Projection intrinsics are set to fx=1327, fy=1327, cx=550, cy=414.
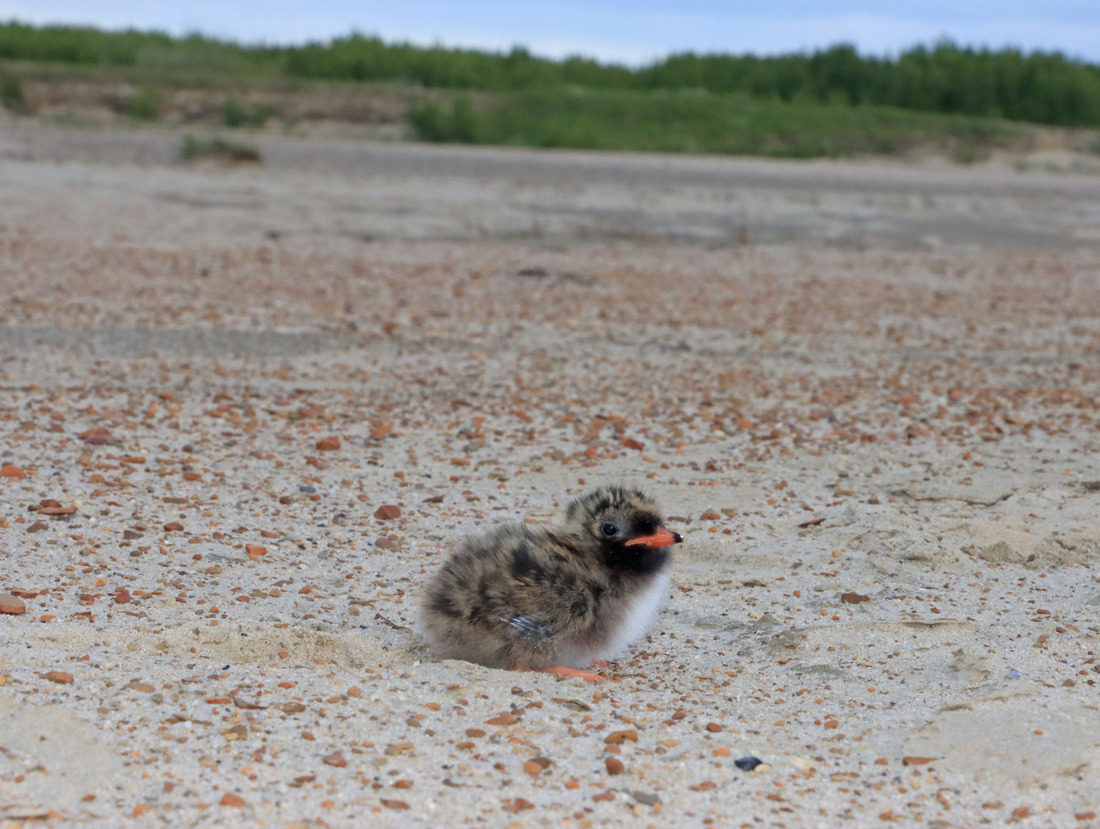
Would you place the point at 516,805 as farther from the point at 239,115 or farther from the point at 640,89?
the point at 640,89

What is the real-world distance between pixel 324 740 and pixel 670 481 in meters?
3.36

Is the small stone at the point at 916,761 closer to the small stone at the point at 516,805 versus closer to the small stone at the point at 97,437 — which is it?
the small stone at the point at 516,805

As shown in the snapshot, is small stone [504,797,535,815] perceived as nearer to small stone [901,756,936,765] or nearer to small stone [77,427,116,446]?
small stone [901,756,936,765]

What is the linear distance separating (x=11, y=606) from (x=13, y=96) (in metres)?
27.1

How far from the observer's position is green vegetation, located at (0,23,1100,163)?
3080cm

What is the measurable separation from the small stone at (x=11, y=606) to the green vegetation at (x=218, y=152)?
18588 mm

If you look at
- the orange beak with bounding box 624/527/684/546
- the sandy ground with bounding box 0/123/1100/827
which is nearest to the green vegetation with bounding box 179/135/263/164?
the sandy ground with bounding box 0/123/1100/827

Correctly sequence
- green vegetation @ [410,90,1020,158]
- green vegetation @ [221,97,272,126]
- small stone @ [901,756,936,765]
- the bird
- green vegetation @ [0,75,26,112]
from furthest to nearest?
green vegetation @ [410,90,1020,158] < green vegetation @ [221,97,272,126] < green vegetation @ [0,75,26,112] < the bird < small stone @ [901,756,936,765]

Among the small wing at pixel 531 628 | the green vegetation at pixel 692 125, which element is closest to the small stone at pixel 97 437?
the small wing at pixel 531 628

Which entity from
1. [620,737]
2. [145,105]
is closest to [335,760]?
[620,737]

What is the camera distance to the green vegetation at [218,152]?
22.4m

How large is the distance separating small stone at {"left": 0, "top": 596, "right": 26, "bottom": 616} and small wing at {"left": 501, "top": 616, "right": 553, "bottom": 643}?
69.2 inches

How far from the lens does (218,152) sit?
22.6m

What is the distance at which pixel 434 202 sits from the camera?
20.0 metres
